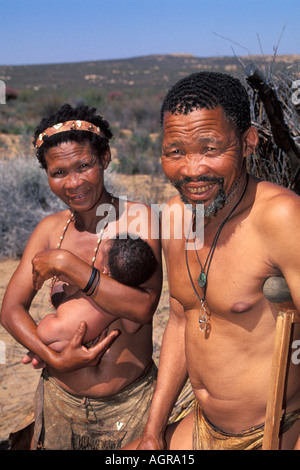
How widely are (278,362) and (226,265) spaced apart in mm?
454

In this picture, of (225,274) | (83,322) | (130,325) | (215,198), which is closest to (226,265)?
(225,274)

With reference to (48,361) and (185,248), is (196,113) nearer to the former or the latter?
(185,248)

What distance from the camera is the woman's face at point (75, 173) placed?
111 inches

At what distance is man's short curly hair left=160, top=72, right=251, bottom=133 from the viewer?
6.86 ft

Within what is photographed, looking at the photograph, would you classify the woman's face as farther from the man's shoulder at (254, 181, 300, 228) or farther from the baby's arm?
the man's shoulder at (254, 181, 300, 228)

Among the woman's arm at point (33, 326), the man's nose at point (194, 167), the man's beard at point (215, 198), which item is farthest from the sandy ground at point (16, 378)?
the man's nose at point (194, 167)

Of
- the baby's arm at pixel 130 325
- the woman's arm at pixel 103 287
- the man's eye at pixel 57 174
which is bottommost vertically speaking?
the baby's arm at pixel 130 325

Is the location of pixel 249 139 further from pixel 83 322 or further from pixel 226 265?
pixel 83 322

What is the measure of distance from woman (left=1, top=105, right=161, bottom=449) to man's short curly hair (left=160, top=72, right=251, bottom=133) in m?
0.84

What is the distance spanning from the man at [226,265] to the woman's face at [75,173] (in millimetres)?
649

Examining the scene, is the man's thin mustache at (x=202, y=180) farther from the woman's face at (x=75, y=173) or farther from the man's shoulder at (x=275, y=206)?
the woman's face at (x=75, y=173)

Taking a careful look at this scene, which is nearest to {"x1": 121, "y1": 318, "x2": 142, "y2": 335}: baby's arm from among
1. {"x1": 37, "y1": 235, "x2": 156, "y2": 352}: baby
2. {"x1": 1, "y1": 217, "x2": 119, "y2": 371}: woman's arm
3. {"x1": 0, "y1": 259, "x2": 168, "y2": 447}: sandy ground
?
{"x1": 37, "y1": 235, "x2": 156, "y2": 352}: baby

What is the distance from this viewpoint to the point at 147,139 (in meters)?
16.9

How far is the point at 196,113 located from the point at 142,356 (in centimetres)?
146
